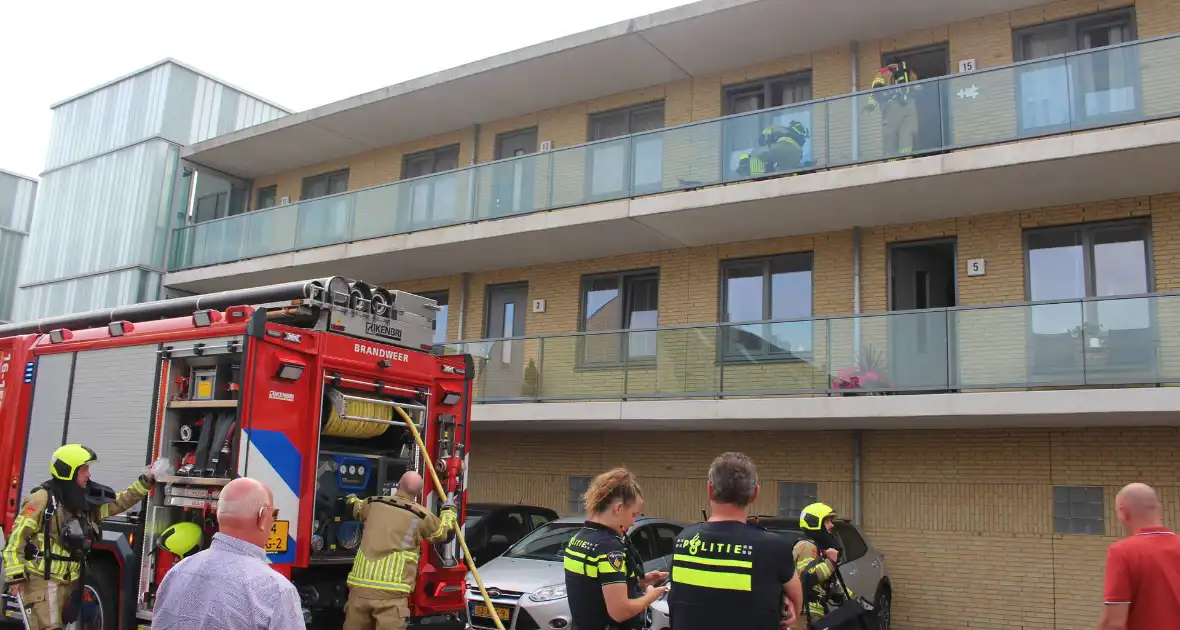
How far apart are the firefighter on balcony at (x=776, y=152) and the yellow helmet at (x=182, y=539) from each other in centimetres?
933

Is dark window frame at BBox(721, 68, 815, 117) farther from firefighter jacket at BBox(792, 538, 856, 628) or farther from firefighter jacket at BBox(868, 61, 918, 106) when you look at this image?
firefighter jacket at BBox(792, 538, 856, 628)

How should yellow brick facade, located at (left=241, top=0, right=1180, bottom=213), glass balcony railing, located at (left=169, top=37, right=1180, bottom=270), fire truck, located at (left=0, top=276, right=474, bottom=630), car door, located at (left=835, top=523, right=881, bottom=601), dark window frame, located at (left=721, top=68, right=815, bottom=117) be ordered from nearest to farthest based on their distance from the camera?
fire truck, located at (left=0, top=276, right=474, bottom=630) → car door, located at (left=835, top=523, right=881, bottom=601) → glass balcony railing, located at (left=169, top=37, right=1180, bottom=270) → yellow brick facade, located at (left=241, top=0, right=1180, bottom=213) → dark window frame, located at (left=721, top=68, right=815, bottom=117)

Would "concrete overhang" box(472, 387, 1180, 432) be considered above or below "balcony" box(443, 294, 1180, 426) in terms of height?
below

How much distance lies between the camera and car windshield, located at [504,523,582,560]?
10.6 meters

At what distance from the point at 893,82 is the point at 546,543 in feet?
27.4

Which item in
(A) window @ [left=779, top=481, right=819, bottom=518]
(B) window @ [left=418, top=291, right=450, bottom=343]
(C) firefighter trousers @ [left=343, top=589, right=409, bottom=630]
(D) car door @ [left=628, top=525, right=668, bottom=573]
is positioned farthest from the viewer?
(B) window @ [left=418, top=291, right=450, bottom=343]

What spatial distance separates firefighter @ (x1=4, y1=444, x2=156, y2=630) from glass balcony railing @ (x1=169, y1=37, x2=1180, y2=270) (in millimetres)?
9501

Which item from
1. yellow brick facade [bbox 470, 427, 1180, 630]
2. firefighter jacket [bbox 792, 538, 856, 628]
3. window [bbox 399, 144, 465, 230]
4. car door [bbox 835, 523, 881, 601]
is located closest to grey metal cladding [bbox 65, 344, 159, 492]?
firefighter jacket [bbox 792, 538, 856, 628]

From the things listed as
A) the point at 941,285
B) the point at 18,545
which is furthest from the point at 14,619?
the point at 941,285

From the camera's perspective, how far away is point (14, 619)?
27.3 ft

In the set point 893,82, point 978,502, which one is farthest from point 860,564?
point 893,82

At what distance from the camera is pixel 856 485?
13734 millimetres

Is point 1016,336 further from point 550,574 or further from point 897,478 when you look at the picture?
point 550,574

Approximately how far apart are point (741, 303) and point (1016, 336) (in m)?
4.68
